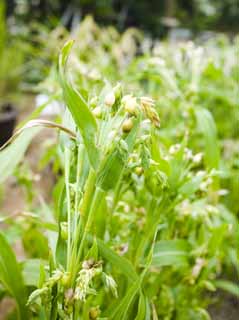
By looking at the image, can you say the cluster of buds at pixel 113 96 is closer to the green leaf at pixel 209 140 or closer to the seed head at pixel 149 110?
the seed head at pixel 149 110

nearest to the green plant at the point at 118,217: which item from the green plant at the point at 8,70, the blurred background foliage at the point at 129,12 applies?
the green plant at the point at 8,70

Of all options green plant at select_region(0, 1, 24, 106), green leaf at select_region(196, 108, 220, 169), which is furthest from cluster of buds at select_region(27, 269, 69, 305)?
green plant at select_region(0, 1, 24, 106)

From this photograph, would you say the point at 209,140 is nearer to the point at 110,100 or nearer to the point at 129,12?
the point at 110,100

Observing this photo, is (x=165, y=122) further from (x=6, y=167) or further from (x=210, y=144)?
(x=6, y=167)

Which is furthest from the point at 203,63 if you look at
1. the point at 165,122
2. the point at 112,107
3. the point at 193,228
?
the point at 112,107

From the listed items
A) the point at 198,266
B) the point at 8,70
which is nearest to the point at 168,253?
the point at 198,266

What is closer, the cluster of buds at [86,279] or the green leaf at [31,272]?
the cluster of buds at [86,279]
